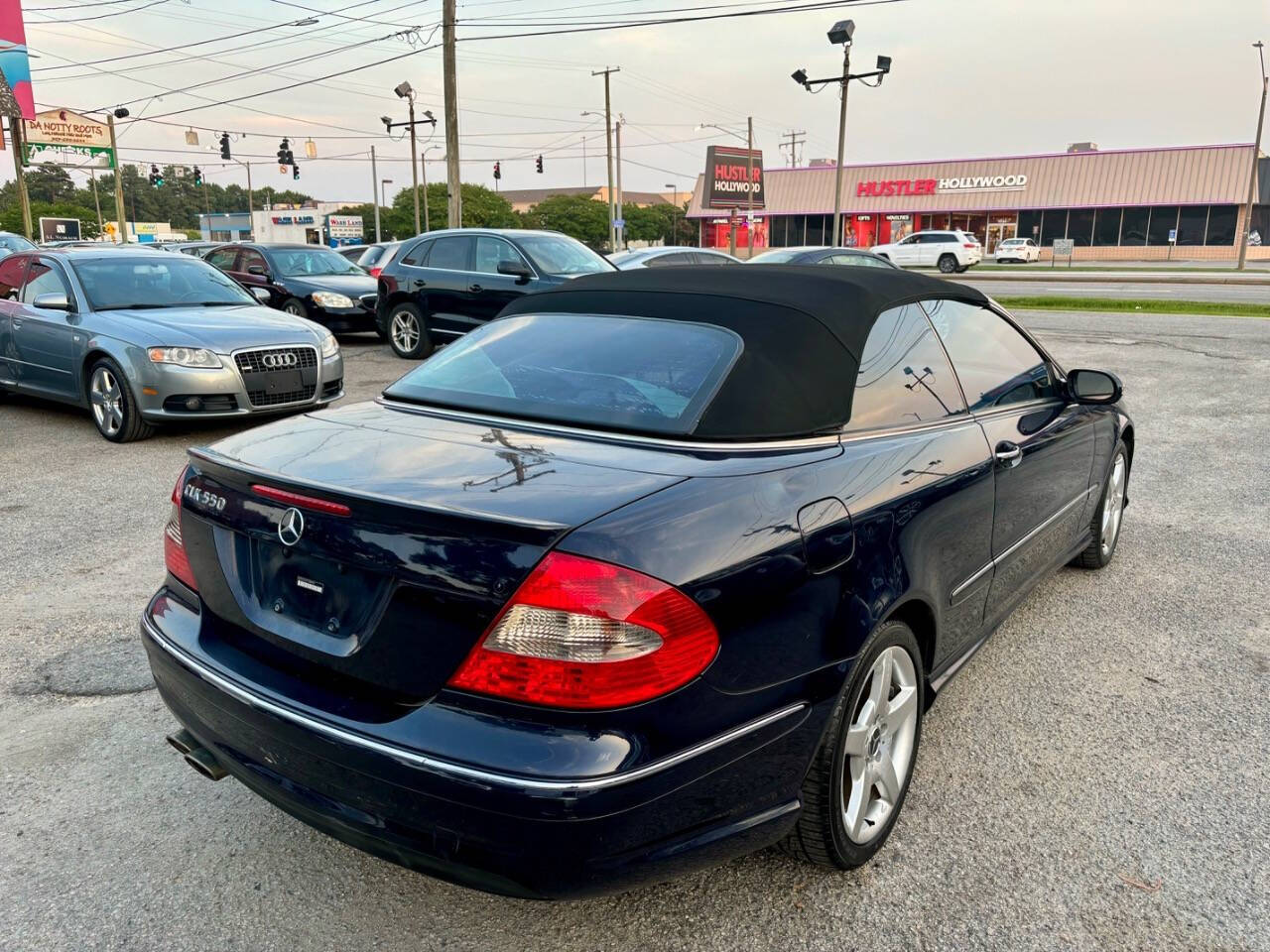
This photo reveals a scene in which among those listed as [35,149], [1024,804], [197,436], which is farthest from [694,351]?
[35,149]

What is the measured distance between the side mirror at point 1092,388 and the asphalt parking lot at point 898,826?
101cm

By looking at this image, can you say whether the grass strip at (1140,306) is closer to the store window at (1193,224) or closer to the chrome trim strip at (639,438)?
the chrome trim strip at (639,438)

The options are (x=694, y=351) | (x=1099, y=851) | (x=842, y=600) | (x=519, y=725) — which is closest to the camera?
(x=519, y=725)

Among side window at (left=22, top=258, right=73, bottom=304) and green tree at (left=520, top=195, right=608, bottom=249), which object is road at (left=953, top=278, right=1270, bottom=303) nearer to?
side window at (left=22, top=258, right=73, bottom=304)

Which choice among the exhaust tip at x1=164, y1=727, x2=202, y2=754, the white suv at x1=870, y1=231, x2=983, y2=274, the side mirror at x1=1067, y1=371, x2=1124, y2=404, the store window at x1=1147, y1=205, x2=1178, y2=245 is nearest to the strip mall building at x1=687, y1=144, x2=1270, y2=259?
the store window at x1=1147, y1=205, x2=1178, y2=245

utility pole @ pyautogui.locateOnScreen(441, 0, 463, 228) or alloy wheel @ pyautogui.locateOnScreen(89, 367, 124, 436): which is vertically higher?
utility pole @ pyautogui.locateOnScreen(441, 0, 463, 228)

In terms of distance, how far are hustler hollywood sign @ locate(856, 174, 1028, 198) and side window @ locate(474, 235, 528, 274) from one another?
4745 centimetres

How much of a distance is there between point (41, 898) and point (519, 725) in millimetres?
1503

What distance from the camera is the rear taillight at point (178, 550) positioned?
8.48 ft

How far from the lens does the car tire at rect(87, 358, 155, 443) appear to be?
7566mm

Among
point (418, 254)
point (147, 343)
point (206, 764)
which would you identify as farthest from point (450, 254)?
point (206, 764)

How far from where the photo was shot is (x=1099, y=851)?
8.50 feet

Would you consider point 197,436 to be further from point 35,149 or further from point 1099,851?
point 35,149

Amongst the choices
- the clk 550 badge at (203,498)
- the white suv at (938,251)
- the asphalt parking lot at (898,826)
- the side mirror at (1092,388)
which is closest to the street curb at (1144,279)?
the white suv at (938,251)
